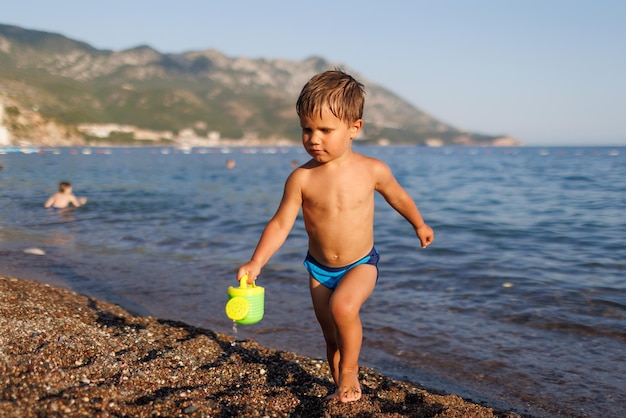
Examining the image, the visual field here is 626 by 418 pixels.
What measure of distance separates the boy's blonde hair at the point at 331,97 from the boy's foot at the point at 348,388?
1.57m

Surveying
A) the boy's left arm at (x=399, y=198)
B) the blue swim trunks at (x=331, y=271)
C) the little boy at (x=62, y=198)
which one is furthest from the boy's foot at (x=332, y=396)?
the little boy at (x=62, y=198)

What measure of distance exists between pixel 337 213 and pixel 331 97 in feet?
2.45

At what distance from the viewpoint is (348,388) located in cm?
342

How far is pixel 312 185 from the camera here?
3584 mm

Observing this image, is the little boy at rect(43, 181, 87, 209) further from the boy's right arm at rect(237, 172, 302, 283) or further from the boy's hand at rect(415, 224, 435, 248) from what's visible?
the boy's hand at rect(415, 224, 435, 248)

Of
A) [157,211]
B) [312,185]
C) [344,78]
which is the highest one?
[344,78]

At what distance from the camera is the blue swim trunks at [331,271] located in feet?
11.8

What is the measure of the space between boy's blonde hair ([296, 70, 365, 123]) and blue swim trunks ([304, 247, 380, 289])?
3.01 ft

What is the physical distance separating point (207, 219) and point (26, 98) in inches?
5662

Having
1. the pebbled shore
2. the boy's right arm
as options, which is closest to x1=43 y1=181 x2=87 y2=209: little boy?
the pebbled shore

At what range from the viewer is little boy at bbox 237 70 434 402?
3307 millimetres

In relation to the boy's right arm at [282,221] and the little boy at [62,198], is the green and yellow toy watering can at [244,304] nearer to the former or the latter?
the boy's right arm at [282,221]

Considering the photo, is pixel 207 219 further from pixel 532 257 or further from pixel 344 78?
pixel 344 78

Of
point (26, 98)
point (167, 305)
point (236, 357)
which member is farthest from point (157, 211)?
point (26, 98)
